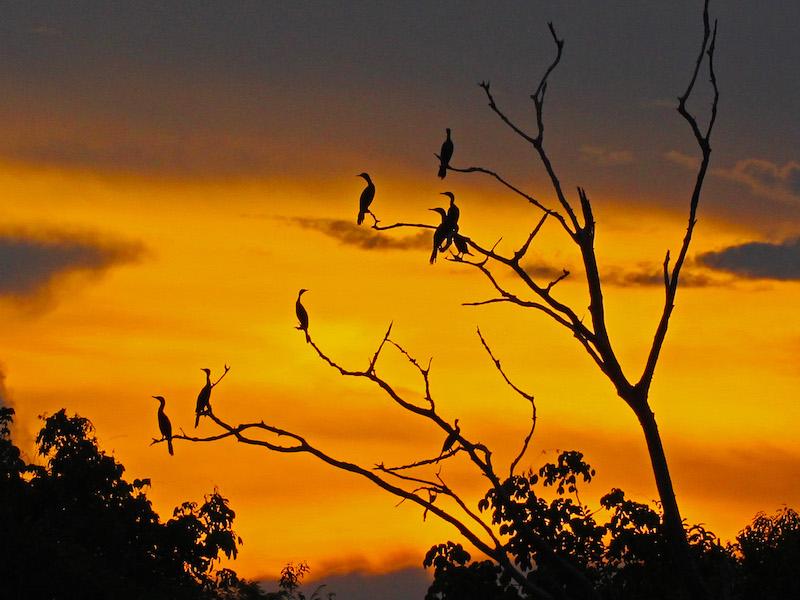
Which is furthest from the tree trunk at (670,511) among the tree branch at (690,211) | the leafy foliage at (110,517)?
the leafy foliage at (110,517)

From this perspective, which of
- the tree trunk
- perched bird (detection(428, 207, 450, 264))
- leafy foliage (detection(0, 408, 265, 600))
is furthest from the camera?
leafy foliage (detection(0, 408, 265, 600))

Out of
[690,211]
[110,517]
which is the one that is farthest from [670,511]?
[110,517]

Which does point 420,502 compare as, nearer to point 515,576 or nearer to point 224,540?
point 515,576

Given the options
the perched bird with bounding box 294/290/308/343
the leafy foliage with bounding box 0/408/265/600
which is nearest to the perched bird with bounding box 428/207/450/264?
the perched bird with bounding box 294/290/308/343

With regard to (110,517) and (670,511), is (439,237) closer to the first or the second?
(670,511)

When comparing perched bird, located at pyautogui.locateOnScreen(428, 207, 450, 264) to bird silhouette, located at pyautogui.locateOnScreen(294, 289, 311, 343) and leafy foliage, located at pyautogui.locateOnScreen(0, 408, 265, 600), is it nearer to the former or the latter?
bird silhouette, located at pyautogui.locateOnScreen(294, 289, 311, 343)

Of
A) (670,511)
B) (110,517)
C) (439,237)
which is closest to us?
(670,511)

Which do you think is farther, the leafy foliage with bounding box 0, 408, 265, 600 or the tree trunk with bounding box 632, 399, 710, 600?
the leafy foliage with bounding box 0, 408, 265, 600

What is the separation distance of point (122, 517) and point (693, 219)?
101 ft

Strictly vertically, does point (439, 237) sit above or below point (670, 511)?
above

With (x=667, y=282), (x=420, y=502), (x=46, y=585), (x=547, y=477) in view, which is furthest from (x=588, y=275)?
(x=46, y=585)

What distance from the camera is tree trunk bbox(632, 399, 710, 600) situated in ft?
25.6

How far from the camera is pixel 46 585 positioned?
32.4 metres

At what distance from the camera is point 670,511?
7.84 meters
